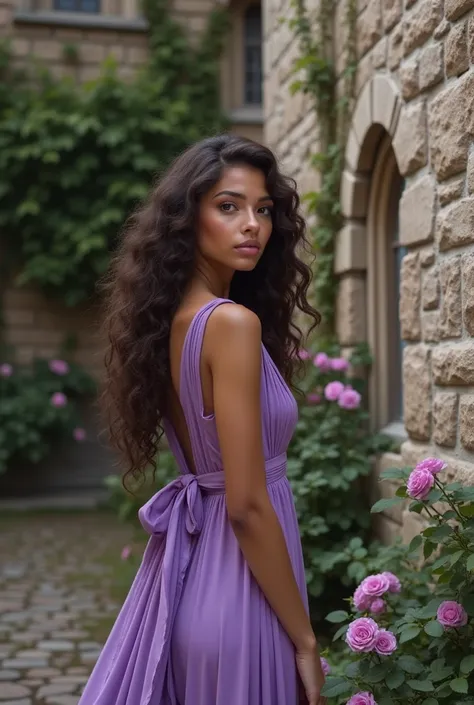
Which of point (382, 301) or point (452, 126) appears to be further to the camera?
point (382, 301)

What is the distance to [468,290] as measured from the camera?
2.95m

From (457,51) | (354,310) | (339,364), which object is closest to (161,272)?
(457,51)

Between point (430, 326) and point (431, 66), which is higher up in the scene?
point (431, 66)

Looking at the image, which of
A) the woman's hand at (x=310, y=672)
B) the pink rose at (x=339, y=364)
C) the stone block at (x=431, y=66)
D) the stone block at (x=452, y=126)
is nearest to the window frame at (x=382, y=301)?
the pink rose at (x=339, y=364)

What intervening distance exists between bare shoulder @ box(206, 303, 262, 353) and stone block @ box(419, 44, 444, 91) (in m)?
1.88

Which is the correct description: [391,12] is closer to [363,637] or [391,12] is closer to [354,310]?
[354,310]

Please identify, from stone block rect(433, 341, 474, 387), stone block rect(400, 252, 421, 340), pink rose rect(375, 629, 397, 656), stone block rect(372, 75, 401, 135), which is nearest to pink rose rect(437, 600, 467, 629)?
pink rose rect(375, 629, 397, 656)

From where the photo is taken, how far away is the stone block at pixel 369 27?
4.15 metres

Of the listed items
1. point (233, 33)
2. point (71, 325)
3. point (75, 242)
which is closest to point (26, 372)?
point (71, 325)

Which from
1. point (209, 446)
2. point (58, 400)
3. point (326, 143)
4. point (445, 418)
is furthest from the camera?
point (58, 400)

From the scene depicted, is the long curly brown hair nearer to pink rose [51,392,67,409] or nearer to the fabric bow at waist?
the fabric bow at waist

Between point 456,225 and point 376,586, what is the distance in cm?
129

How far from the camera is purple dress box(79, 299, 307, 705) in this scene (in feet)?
5.77

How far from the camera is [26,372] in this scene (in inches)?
395
